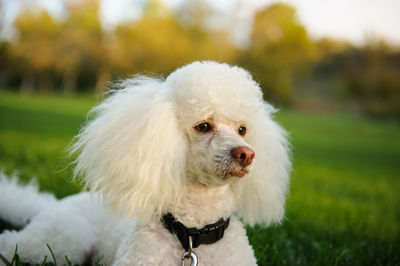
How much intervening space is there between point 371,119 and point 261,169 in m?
34.4

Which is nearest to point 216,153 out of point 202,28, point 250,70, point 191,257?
point 191,257

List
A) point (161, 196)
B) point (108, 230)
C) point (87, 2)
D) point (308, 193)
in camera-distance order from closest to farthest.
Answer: point (161, 196) < point (108, 230) < point (308, 193) < point (87, 2)

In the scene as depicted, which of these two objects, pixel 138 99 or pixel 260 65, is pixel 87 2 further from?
pixel 138 99

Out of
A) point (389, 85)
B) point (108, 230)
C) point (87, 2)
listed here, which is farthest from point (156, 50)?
point (108, 230)

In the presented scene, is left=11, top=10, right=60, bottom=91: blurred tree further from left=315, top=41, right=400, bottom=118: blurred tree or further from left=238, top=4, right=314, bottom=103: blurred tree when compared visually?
left=315, top=41, right=400, bottom=118: blurred tree

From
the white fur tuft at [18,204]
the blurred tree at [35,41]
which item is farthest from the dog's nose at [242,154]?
the blurred tree at [35,41]

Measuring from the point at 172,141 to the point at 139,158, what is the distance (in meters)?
0.19

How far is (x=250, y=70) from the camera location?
77.9 feet

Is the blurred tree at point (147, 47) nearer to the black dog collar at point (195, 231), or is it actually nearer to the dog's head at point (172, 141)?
the dog's head at point (172, 141)

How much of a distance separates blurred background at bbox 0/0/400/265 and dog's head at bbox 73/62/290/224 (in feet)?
7.02

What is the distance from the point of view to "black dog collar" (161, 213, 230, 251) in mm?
1639

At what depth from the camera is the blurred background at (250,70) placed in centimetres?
540

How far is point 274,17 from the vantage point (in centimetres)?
4153

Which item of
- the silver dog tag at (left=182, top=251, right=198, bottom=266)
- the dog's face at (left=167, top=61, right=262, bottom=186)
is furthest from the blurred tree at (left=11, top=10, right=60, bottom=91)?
the silver dog tag at (left=182, top=251, right=198, bottom=266)
